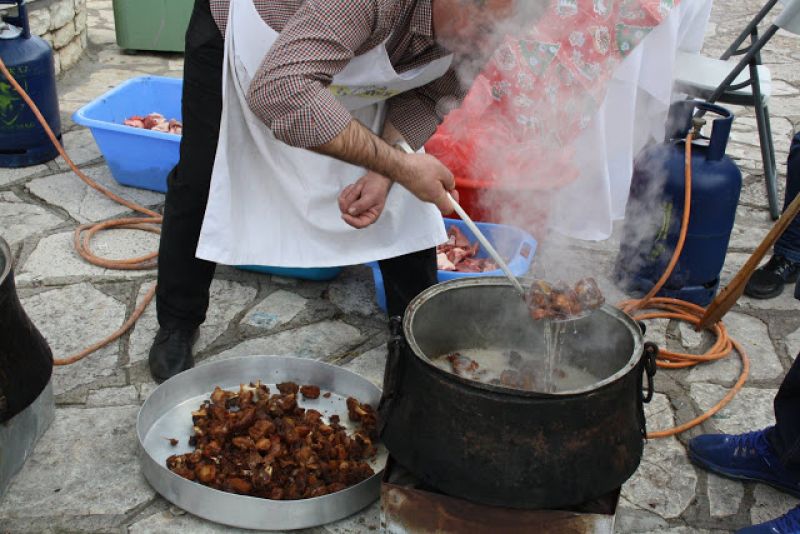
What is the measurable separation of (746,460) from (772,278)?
5.40 feet

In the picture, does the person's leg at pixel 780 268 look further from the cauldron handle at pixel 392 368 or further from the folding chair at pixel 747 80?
the cauldron handle at pixel 392 368

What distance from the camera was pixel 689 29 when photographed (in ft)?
17.1

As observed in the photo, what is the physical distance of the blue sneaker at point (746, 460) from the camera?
308 centimetres

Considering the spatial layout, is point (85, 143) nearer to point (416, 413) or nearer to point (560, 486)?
point (416, 413)

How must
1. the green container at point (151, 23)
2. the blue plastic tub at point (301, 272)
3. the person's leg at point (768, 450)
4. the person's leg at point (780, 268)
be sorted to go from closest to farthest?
the person's leg at point (768, 450), the blue plastic tub at point (301, 272), the person's leg at point (780, 268), the green container at point (151, 23)

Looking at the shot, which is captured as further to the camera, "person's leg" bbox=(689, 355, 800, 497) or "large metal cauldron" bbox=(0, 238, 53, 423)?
"person's leg" bbox=(689, 355, 800, 497)

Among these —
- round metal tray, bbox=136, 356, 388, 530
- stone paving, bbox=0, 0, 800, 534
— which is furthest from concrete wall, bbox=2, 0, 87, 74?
round metal tray, bbox=136, 356, 388, 530

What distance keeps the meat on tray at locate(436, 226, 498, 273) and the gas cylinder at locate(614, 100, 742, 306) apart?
0.78m

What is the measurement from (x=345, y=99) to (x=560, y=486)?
4.75 ft

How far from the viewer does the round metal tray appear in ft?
8.87

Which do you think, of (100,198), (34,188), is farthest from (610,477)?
(34,188)

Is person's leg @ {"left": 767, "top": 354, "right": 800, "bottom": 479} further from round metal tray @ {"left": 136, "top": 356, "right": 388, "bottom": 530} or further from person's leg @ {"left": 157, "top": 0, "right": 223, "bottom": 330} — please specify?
person's leg @ {"left": 157, "top": 0, "right": 223, "bottom": 330}

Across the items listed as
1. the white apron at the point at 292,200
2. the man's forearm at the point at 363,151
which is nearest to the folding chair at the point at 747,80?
the white apron at the point at 292,200

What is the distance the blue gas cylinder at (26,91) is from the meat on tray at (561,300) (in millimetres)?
3619
